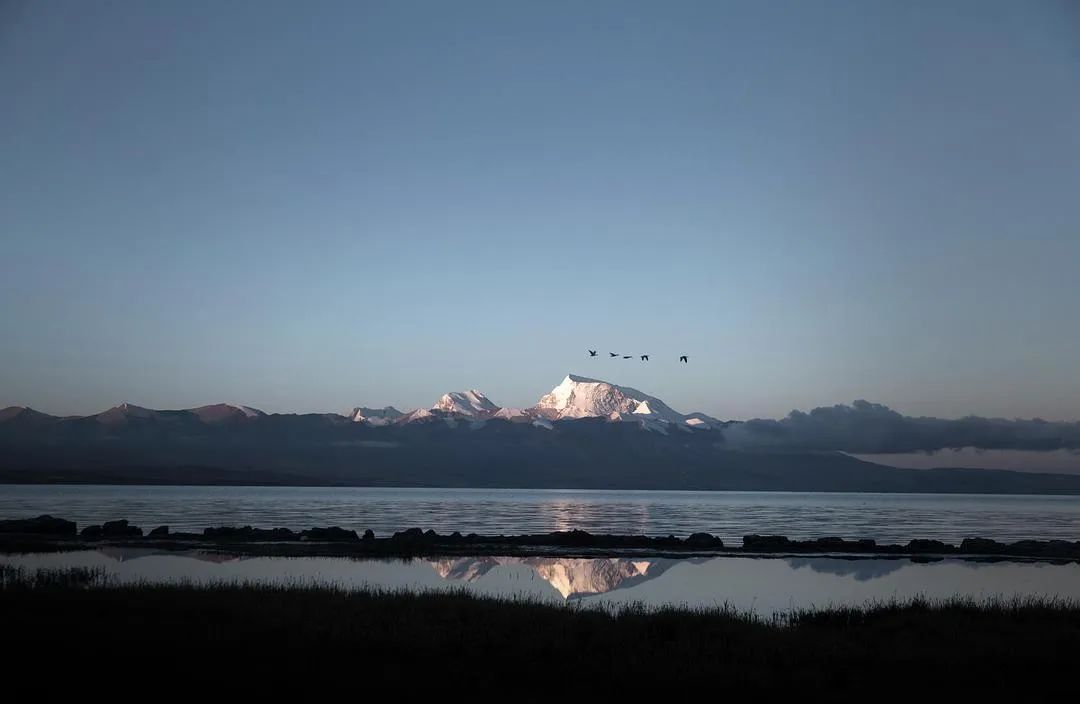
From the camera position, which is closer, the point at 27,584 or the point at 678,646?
the point at 678,646

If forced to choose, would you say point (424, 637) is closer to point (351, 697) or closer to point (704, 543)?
point (351, 697)

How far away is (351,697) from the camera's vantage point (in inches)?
816

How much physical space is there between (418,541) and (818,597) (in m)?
36.6

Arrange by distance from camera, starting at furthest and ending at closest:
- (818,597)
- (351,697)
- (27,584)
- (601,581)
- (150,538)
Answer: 1. (150,538)
2. (601,581)
3. (818,597)
4. (27,584)
5. (351,697)

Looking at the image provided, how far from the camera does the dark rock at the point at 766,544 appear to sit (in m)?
74.5

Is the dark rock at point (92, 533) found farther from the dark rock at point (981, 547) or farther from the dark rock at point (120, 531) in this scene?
the dark rock at point (981, 547)

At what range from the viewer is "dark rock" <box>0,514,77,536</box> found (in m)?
74.9

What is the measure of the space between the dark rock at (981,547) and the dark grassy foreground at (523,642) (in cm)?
4174

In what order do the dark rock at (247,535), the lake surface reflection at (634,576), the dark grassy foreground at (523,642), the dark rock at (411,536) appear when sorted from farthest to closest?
the dark rock at (247,535) → the dark rock at (411,536) → the lake surface reflection at (634,576) → the dark grassy foreground at (523,642)

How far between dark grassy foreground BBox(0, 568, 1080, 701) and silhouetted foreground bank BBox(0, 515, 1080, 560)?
109ft

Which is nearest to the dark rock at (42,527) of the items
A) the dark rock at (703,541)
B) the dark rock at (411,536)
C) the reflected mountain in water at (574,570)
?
the dark rock at (411,536)

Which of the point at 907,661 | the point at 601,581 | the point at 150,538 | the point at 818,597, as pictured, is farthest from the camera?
the point at 150,538

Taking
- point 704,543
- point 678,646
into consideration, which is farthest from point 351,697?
point 704,543

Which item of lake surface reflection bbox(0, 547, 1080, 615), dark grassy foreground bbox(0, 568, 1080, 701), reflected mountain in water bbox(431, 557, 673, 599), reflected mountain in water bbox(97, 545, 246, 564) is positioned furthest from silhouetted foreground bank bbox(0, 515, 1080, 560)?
dark grassy foreground bbox(0, 568, 1080, 701)
